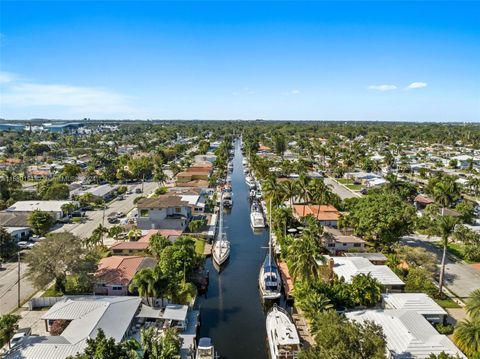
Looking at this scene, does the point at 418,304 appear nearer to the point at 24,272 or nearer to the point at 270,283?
the point at 270,283

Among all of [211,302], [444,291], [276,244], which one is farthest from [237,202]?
[444,291]

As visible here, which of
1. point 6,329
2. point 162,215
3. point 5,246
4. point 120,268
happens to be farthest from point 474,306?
point 5,246

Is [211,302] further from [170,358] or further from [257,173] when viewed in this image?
[257,173]

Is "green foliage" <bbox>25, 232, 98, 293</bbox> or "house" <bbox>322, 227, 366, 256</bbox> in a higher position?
"green foliage" <bbox>25, 232, 98, 293</bbox>

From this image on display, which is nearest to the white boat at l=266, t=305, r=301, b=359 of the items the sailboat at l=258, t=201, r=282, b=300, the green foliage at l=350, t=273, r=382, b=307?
the sailboat at l=258, t=201, r=282, b=300

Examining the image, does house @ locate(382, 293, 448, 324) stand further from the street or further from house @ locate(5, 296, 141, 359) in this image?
the street

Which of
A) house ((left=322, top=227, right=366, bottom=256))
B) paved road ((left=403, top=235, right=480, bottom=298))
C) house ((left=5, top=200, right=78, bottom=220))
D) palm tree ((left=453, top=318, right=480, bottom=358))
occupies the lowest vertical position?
paved road ((left=403, top=235, right=480, bottom=298))

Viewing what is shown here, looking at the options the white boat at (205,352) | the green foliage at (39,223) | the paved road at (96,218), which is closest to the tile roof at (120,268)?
the white boat at (205,352)
